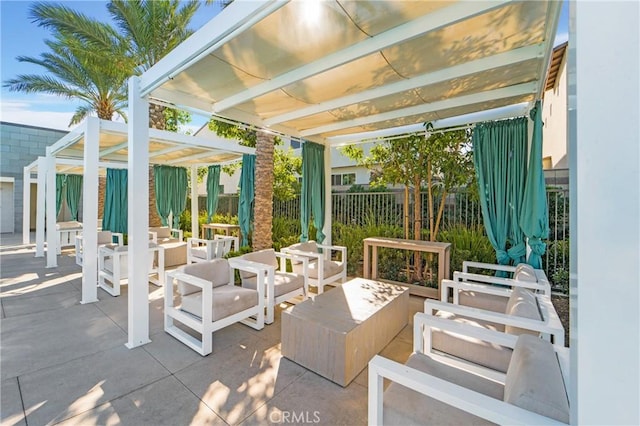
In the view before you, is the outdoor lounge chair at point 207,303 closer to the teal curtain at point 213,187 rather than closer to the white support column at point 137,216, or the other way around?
the white support column at point 137,216

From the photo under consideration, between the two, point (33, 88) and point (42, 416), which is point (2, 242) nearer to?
point (33, 88)

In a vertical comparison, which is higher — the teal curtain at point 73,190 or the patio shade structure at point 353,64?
the patio shade structure at point 353,64

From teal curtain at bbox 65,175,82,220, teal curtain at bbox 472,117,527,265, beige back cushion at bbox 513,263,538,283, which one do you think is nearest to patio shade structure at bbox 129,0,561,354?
teal curtain at bbox 472,117,527,265

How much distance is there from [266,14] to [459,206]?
5.35 metres

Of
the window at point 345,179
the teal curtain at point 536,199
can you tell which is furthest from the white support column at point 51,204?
the window at point 345,179

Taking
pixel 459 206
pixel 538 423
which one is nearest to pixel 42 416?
pixel 538 423

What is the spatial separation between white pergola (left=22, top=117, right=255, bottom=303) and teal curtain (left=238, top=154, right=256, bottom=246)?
0.26m

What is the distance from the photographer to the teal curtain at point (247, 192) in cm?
680

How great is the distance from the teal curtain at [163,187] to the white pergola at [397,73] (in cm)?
600

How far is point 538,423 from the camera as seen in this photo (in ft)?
3.89

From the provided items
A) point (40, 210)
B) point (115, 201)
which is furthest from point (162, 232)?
point (40, 210)

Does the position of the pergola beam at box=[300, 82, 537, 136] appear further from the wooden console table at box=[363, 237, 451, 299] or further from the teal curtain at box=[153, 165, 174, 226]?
the teal curtain at box=[153, 165, 174, 226]

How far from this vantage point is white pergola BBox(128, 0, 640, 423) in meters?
0.78
